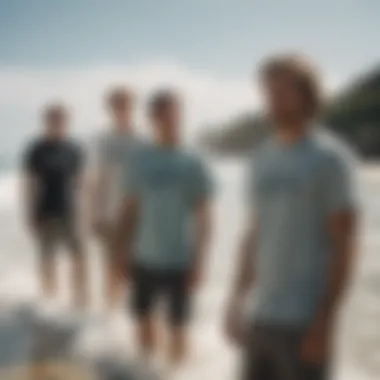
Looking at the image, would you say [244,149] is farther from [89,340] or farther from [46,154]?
[89,340]

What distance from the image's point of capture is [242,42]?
1617 mm

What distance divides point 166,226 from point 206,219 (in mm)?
96

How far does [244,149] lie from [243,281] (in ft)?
0.92

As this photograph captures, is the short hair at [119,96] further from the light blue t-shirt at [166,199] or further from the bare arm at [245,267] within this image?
the bare arm at [245,267]

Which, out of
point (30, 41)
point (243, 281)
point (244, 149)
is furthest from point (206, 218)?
point (30, 41)

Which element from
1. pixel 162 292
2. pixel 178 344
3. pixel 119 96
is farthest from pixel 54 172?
pixel 178 344

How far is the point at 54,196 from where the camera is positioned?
1.90 m

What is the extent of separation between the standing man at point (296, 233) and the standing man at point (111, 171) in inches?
19.4

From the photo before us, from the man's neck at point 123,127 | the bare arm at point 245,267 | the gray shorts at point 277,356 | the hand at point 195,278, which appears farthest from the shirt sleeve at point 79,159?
the gray shorts at point 277,356

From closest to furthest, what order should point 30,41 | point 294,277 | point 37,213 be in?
point 294,277
point 30,41
point 37,213

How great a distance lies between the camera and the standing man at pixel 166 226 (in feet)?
5.34

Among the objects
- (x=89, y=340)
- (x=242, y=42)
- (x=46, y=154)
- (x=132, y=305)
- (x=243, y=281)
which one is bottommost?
(x=89, y=340)

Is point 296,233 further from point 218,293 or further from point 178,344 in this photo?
point 178,344

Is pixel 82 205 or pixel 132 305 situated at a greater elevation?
pixel 82 205
